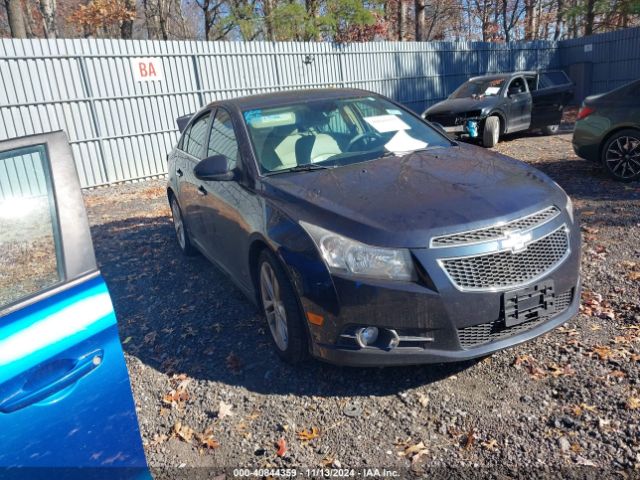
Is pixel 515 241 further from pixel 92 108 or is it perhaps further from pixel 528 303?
pixel 92 108

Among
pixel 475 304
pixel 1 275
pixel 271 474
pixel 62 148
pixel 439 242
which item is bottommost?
pixel 271 474

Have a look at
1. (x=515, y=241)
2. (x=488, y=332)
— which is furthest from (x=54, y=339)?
(x=515, y=241)

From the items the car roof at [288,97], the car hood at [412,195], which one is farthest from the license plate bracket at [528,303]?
the car roof at [288,97]

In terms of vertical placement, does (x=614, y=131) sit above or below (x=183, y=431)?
above

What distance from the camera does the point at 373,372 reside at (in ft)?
10.6

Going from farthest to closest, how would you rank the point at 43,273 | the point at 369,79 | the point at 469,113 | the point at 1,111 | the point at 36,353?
the point at 369,79 < the point at 469,113 < the point at 1,111 < the point at 43,273 < the point at 36,353

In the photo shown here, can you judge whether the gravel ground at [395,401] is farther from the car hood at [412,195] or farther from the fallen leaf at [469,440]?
the car hood at [412,195]

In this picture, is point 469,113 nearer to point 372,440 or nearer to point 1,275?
point 372,440

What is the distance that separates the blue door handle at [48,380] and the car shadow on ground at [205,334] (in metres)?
1.59

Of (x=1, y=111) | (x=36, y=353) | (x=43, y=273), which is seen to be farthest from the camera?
(x=1, y=111)

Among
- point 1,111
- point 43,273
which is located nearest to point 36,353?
point 43,273

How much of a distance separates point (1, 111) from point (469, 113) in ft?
30.4

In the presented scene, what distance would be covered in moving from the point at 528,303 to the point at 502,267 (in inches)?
10.7

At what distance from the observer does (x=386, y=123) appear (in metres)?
4.20
